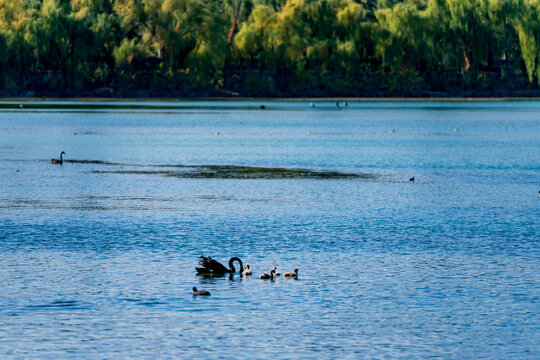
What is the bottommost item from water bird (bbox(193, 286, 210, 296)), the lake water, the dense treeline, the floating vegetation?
the floating vegetation

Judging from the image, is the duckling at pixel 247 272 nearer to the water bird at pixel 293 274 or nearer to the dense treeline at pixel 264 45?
the water bird at pixel 293 274

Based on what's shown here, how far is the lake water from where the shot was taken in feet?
54.2

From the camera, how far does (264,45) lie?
415 feet

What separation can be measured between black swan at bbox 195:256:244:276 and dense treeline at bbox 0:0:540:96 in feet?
340

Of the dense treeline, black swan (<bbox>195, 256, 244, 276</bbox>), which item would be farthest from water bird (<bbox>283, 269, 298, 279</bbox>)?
the dense treeline

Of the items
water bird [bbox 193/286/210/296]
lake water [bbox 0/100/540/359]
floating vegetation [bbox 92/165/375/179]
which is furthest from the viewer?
floating vegetation [bbox 92/165/375/179]

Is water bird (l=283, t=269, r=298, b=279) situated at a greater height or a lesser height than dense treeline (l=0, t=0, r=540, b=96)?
lesser

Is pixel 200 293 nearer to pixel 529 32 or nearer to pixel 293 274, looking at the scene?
pixel 293 274

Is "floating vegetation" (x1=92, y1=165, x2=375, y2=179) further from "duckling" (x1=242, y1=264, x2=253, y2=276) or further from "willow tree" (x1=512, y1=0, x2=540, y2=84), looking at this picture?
"willow tree" (x1=512, y1=0, x2=540, y2=84)

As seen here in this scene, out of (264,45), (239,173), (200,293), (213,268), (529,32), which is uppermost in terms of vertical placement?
(529,32)

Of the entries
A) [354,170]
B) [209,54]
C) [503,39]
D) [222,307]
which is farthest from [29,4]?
[222,307]

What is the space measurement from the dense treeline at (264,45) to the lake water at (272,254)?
66176 mm

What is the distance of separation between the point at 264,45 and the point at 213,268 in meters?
107

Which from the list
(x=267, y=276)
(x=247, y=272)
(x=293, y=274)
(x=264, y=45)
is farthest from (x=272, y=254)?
(x=264, y=45)
